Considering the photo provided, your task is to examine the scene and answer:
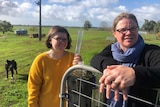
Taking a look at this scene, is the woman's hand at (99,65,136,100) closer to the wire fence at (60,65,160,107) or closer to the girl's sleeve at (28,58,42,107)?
the wire fence at (60,65,160,107)

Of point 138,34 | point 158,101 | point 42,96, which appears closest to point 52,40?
point 42,96

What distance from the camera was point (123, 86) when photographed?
1.16m

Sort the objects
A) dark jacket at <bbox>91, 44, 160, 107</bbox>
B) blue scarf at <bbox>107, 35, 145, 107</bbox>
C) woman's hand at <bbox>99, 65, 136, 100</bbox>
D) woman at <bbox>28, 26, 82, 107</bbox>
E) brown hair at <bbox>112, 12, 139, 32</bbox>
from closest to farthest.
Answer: woman's hand at <bbox>99, 65, 136, 100</bbox> → dark jacket at <bbox>91, 44, 160, 107</bbox> → blue scarf at <bbox>107, 35, 145, 107</bbox> → brown hair at <bbox>112, 12, 139, 32</bbox> → woman at <bbox>28, 26, 82, 107</bbox>

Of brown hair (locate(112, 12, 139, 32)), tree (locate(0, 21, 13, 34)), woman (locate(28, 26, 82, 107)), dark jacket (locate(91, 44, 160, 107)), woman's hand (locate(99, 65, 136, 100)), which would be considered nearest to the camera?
woman's hand (locate(99, 65, 136, 100))

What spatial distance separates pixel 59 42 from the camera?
2764mm

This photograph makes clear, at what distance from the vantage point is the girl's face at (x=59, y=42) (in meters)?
2.76

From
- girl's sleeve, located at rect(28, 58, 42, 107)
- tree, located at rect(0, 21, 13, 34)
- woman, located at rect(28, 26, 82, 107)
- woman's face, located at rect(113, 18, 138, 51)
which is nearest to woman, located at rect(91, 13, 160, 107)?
woman's face, located at rect(113, 18, 138, 51)

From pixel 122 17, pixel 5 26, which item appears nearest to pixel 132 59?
pixel 122 17

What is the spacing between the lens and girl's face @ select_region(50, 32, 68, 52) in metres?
2.76

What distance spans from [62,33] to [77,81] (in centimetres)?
98

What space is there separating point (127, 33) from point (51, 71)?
1.12 meters

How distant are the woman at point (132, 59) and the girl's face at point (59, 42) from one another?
848mm

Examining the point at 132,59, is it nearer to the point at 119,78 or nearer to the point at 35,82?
the point at 119,78

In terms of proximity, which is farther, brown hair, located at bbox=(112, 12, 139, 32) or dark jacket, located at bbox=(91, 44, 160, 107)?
brown hair, located at bbox=(112, 12, 139, 32)
